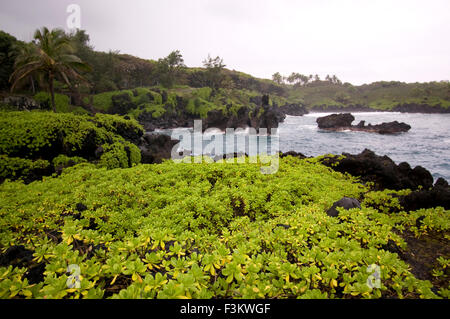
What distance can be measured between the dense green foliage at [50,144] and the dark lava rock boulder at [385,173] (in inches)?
533

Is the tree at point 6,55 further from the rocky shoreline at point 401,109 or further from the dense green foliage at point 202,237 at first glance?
the rocky shoreline at point 401,109

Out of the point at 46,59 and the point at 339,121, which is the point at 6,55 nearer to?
the point at 46,59

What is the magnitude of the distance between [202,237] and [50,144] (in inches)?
459

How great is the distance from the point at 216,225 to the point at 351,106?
158 m

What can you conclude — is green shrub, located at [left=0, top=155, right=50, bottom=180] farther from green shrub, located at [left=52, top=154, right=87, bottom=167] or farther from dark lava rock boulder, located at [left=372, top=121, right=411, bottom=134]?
dark lava rock boulder, located at [left=372, top=121, right=411, bottom=134]

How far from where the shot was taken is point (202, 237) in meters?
3.84

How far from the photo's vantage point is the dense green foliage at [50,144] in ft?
31.6

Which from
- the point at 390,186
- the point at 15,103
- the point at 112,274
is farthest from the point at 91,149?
the point at 15,103

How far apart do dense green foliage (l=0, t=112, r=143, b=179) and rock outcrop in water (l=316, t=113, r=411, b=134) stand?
5475cm

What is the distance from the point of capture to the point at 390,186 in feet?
35.0

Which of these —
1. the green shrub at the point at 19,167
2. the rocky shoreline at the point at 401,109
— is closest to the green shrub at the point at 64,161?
→ the green shrub at the point at 19,167

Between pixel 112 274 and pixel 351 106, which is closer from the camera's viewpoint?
pixel 112 274
